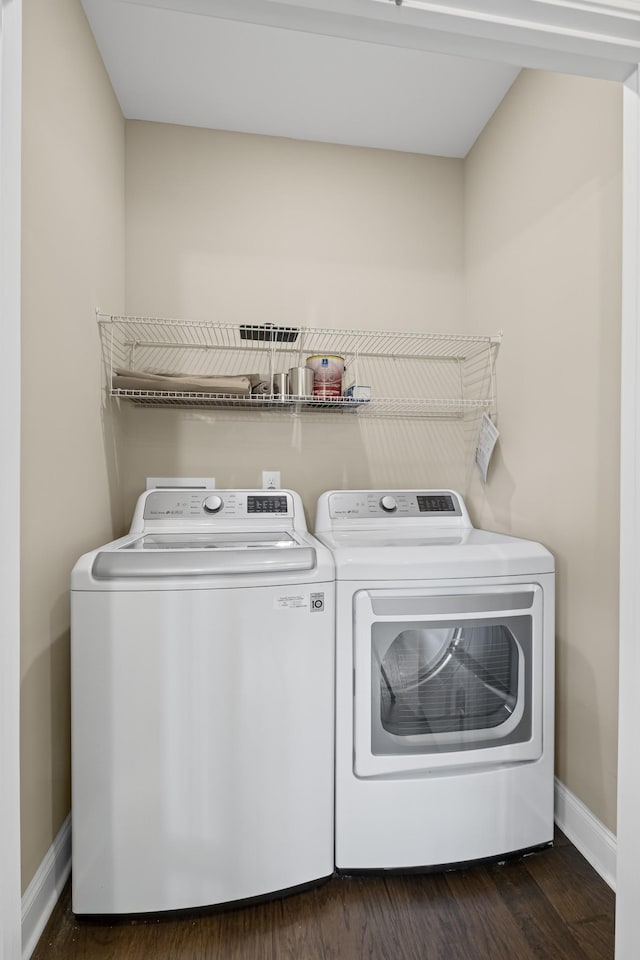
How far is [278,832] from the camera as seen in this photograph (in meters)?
1.28

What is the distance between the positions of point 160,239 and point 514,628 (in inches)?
77.7

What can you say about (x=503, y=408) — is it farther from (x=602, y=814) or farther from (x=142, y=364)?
(x=142, y=364)

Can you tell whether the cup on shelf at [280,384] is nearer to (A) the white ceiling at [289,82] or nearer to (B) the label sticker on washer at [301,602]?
(B) the label sticker on washer at [301,602]

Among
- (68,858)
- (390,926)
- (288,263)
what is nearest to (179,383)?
(288,263)

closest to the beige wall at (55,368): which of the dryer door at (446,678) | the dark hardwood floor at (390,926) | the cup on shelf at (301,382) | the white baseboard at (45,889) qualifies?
the white baseboard at (45,889)

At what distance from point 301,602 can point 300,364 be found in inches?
45.2

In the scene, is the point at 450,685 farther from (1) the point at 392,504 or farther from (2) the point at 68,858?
(2) the point at 68,858

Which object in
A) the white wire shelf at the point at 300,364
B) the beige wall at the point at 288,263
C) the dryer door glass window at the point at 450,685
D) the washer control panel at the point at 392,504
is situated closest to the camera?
the dryer door glass window at the point at 450,685

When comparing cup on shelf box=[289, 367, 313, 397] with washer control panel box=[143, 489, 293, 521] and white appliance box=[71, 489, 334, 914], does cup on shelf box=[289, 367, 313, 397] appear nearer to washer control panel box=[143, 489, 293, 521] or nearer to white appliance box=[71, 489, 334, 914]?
washer control panel box=[143, 489, 293, 521]

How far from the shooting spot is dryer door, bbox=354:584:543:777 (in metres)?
1.37

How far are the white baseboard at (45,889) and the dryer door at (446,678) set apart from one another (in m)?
0.82

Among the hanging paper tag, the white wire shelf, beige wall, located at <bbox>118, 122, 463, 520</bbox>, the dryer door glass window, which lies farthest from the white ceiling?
the dryer door glass window

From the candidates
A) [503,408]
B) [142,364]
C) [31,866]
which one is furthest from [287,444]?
[31,866]

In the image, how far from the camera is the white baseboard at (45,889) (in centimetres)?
114
